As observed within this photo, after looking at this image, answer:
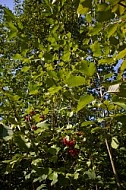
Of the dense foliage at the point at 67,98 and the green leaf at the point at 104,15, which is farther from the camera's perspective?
the dense foliage at the point at 67,98

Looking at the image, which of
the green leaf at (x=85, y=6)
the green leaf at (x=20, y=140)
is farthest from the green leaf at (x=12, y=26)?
the green leaf at (x=85, y=6)

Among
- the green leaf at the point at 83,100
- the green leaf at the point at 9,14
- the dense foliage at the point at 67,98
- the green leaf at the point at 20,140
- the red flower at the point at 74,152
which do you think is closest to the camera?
the green leaf at the point at 83,100

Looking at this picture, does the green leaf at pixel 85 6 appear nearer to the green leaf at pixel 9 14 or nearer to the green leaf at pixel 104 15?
the green leaf at pixel 104 15

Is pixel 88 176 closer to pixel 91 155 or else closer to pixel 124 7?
pixel 91 155

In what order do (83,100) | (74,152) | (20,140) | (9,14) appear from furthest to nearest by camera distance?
1. (74,152)
2. (9,14)
3. (20,140)
4. (83,100)

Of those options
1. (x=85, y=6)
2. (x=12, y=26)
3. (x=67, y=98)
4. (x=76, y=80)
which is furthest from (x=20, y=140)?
(x=12, y=26)

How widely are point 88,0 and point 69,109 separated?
47.9 inches

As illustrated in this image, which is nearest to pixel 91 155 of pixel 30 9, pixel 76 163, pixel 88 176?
pixel 76 163

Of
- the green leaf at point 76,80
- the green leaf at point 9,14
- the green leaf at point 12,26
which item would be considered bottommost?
the green leaf at point 76,80

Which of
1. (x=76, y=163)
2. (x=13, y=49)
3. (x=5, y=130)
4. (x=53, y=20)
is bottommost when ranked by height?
(x=5, y=130)

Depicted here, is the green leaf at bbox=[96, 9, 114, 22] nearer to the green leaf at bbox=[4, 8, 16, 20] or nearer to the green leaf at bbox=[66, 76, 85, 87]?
the green leaf at bbox=[66, 76, 85, 87]

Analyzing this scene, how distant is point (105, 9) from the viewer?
2.74 ft

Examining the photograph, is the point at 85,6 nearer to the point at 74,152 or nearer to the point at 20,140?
the point at 20,140

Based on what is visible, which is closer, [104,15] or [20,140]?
[104,15]
